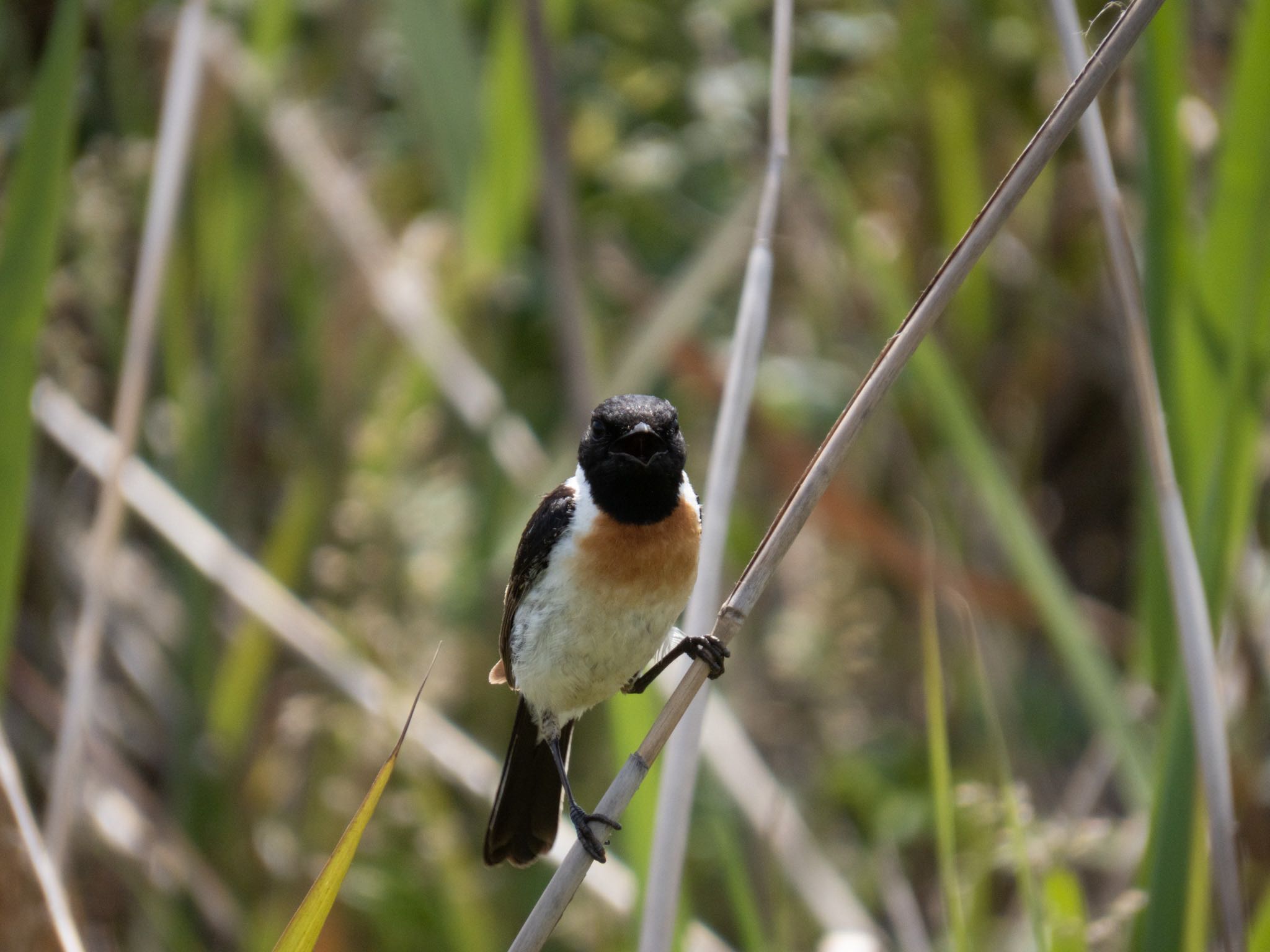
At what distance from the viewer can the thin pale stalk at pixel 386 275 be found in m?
3.59

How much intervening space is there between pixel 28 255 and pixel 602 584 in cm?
116

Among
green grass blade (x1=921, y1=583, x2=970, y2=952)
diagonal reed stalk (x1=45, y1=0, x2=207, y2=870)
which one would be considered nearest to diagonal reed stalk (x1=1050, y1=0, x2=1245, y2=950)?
green grass blade (x1=921, y1=583, x2=970, y2=952)

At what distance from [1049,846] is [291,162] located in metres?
2.81

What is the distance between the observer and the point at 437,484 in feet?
11.4

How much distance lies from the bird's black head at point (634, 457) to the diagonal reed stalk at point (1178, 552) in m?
0.80

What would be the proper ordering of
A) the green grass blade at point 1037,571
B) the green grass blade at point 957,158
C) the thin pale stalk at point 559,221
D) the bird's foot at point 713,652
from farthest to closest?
1. the green grass blade at point 957,158
2. the thin pale stalk at point 559,221
3. the green grass blade at point 1037,571
4. the bird's foot at point 713,652

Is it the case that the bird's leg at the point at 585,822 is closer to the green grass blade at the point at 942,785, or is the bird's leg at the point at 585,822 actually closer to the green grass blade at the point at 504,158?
the green grass blade at the point at 942,785

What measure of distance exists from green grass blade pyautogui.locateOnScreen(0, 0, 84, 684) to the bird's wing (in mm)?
899

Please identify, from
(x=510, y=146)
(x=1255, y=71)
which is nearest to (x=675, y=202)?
(x=510, y=146)

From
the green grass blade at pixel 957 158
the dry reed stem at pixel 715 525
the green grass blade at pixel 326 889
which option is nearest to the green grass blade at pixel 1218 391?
the dry reed stem at pixel 715 525

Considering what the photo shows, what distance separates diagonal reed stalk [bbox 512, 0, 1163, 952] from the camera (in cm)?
167

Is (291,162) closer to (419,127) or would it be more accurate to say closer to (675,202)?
(419,127)

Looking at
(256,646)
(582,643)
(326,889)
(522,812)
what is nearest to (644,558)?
→ (582,643)

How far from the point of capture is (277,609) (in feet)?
10.9
